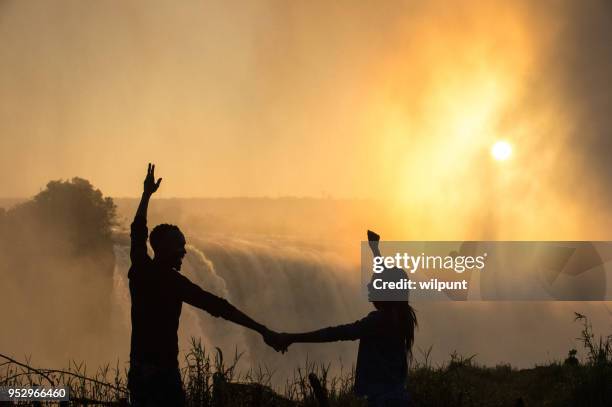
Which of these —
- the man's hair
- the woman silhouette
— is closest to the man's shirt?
the man's hair

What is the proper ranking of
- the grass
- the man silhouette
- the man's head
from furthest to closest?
the grass → the man's head → the man silhouette

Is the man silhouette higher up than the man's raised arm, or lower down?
lower down

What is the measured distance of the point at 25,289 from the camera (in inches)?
2635

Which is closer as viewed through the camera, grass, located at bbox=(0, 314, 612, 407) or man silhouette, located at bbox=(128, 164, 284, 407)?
man silhouette, located at bbox=(128, 164, 284, 407)

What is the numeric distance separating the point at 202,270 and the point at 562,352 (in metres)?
54.7

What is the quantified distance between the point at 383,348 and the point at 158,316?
5.77 feet

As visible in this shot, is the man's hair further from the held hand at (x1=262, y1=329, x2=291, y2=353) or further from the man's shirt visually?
the held hand at (x1=262, y1=329, x2=291, y2=353)

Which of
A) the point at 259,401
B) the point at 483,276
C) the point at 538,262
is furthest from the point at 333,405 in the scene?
the point at 483,276

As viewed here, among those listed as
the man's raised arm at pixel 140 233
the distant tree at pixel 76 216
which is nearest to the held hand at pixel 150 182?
the man's raised arm at pixel 140 233

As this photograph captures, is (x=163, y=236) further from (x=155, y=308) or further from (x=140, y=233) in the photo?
(x=155, y=308)

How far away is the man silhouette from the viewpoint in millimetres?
6184

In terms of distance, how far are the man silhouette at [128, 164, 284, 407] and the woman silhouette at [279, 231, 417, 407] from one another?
116 centimetres

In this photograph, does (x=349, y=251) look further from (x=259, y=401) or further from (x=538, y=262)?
(x=259, y=401)

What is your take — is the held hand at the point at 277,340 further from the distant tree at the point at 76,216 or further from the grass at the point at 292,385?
the distant tree at the point at 76,216
